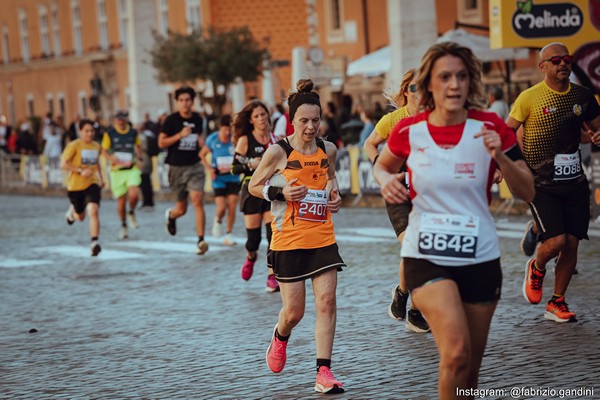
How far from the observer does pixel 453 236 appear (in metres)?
6.31

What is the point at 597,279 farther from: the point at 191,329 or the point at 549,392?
the point at 549,392

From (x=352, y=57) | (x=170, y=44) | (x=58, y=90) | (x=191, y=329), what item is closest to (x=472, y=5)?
(x=352, y=57)

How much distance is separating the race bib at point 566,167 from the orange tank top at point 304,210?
2.19 metres

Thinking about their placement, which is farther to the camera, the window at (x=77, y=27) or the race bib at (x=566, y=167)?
the window at (x=77, y=27)

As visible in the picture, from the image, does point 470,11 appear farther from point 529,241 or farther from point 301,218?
point 301,218

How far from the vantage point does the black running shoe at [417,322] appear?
10.3m

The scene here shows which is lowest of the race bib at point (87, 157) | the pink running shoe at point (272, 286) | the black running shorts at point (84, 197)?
the pink running shoe at point (272, 286)

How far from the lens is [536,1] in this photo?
20.9 m

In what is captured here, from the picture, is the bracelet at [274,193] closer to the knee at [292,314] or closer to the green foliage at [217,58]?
the knee at [292,314]

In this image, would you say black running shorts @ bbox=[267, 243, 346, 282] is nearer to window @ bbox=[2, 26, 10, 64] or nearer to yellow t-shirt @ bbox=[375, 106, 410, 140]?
yellow t-shirt @ bbox=[375, 106, 410, 140]

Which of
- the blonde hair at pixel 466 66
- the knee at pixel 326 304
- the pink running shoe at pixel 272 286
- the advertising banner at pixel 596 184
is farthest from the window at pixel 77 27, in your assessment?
the blonde hair at pixel 466 66

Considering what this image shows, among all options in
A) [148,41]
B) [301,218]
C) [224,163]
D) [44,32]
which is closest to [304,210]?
[301,218]

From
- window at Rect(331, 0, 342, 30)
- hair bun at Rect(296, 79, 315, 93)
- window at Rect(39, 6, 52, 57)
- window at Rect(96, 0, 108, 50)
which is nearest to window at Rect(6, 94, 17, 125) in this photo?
window at Rect(39, 6, 52, 57)

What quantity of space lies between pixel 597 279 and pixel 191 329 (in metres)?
3.75
